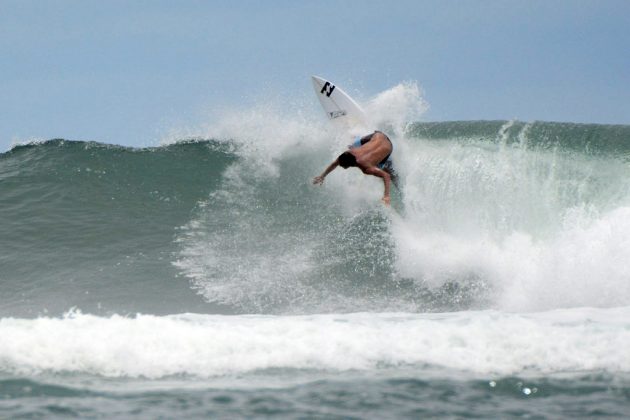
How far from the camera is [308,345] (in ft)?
20.6

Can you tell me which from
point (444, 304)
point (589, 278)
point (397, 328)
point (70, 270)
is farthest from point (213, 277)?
point (589, 278)

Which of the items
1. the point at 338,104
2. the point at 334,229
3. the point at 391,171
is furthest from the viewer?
the point at 338,104

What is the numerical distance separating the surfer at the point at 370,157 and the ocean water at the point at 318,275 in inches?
21.3

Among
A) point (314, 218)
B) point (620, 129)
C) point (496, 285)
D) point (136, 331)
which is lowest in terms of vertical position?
point (136, 331)

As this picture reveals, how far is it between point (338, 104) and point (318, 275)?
344cm

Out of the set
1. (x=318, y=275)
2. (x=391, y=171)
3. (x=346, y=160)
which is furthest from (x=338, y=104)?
(x=318, y=275)

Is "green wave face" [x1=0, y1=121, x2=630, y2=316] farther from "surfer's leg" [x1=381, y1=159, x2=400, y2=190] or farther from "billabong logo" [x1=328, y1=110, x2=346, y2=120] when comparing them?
"billabong logo" [x1=328, y1=110, x2=346, y2=120]

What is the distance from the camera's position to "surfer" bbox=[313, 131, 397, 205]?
10.3m

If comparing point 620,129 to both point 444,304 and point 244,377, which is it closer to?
point 444,304

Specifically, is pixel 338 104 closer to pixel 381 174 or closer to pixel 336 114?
pixel 336 114

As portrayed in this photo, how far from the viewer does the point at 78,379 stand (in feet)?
19.1

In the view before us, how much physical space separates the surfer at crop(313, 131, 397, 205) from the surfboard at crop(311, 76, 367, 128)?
998 mm

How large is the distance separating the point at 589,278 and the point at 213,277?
420 centimetres

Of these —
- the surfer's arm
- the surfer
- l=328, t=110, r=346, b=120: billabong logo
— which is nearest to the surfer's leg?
the surfer
